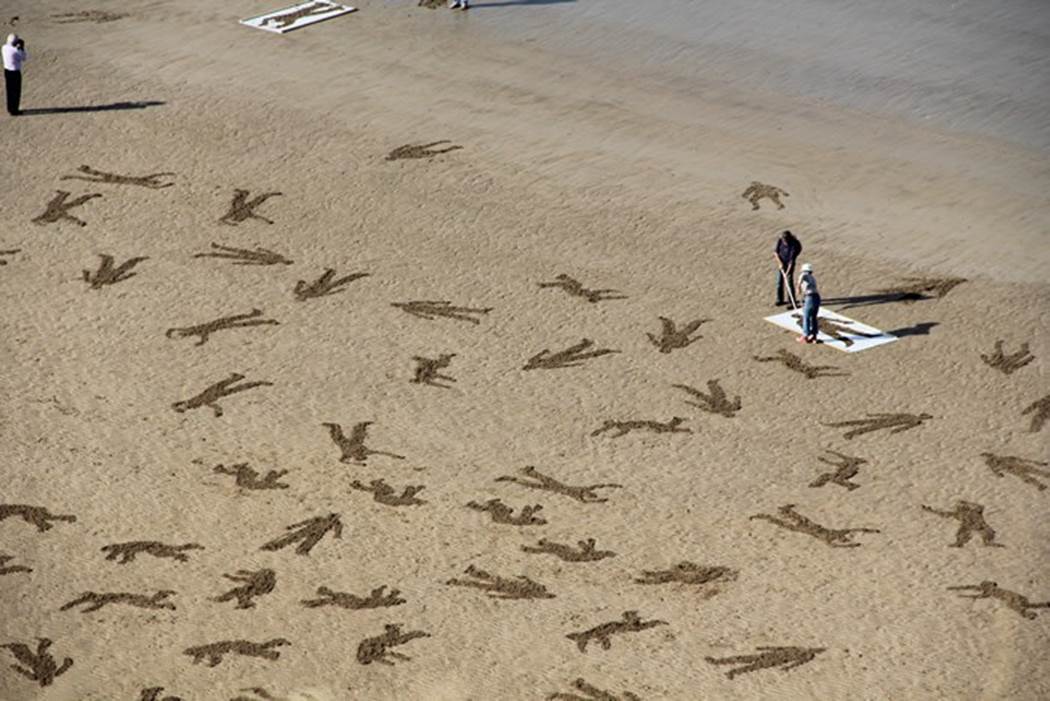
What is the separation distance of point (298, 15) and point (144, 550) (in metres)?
25.9

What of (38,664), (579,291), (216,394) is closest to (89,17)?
(579,291)

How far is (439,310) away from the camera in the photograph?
37656 mm

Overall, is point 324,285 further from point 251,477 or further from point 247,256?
point 251,477

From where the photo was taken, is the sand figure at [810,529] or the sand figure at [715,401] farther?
the sand figure at [715,401]

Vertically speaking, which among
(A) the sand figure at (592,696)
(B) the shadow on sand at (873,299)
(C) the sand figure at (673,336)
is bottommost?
(A) the sand figure at (592,696)

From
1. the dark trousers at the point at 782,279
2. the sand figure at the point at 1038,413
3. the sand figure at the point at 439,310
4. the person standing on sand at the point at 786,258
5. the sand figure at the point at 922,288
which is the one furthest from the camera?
the sand figure at the point at 922,288

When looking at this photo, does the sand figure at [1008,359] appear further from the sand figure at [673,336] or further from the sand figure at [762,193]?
the sand figure at [762,193]

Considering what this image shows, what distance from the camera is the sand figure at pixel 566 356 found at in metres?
35.7

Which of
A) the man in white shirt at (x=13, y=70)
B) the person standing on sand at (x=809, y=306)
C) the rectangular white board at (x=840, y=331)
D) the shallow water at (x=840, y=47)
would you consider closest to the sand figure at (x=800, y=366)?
the person standing on sand at (x=809, y=306)

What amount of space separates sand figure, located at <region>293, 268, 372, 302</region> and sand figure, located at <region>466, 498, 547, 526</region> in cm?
857

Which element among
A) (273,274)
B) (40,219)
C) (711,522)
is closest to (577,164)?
(273,274)

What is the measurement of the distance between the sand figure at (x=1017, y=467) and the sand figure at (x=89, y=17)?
1186 inches

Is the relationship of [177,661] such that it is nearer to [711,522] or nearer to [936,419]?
[711,522]

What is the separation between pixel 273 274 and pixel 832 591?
15152mm
